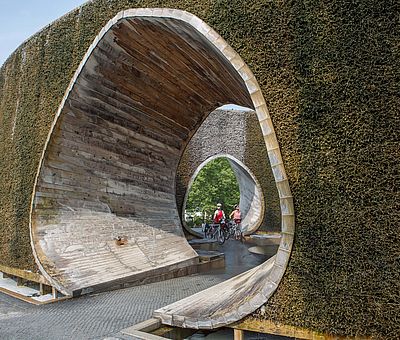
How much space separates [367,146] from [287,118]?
78 cm

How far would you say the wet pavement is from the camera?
4480mm

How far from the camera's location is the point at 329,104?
3652mm

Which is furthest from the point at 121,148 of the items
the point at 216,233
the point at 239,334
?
the point at 216,233

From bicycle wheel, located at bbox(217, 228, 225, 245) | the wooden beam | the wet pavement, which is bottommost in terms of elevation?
the wet pavement

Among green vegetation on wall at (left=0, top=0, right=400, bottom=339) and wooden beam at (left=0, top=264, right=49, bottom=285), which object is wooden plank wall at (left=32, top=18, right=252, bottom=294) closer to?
wooden beam at (left=0, top=264, right=49, bottom=285)

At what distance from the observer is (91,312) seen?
17.2 feet

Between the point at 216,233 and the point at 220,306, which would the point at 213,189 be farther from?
the point at 220,306

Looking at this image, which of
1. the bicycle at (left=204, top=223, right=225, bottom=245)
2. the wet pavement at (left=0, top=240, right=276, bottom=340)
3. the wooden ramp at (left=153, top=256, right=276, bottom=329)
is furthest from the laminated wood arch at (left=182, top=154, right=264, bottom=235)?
the wooden ramp at (left=153, top=256, right=276, bottom=329)

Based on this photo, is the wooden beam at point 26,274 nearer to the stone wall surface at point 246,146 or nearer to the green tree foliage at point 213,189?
the stone wall surface at point 246,146

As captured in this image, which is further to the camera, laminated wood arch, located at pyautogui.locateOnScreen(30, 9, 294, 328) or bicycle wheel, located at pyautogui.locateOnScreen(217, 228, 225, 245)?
bicycle wheel, located at pyautogui.locateOnScreen(217, 228, 225, 245)

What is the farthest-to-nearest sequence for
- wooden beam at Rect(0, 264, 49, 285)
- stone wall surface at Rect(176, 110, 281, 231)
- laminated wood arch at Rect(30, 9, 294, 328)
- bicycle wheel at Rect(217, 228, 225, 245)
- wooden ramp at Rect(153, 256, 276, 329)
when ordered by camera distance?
stone wall surface at Rect(176, 110, 281, 231) < bicycle wheel at Rect(217, 228, 225, 245) < wooden beam at Rect(0, 264, 49, 285) < laminated wood arch at Rect(30, 9, 294, 328) < wooden ramp at Rect(153, 256, 276, 329)

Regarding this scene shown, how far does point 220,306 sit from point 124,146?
13.4 feet

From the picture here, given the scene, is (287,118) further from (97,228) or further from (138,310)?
(97,228)

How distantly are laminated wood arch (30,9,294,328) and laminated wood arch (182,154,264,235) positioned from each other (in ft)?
26.6
